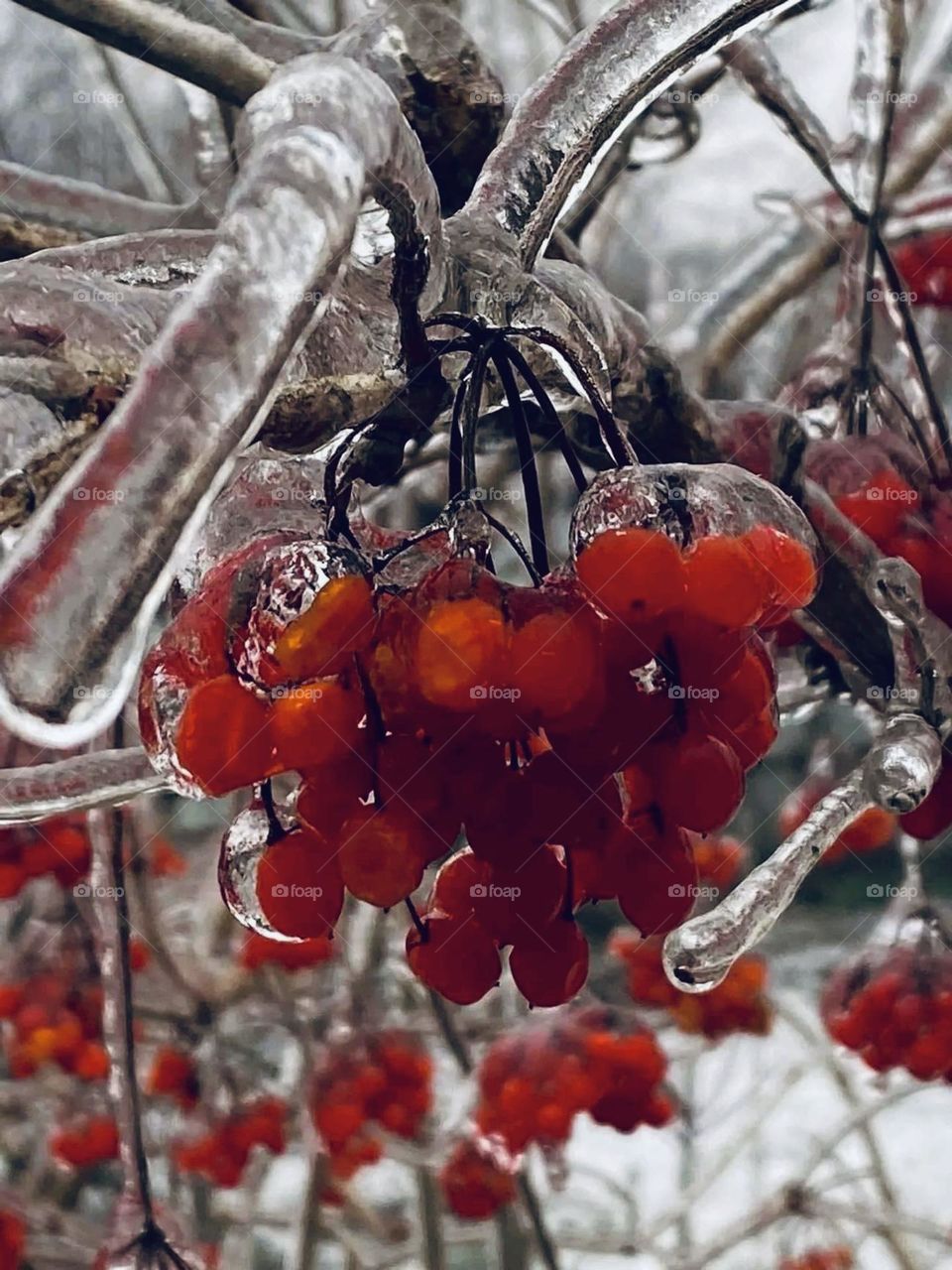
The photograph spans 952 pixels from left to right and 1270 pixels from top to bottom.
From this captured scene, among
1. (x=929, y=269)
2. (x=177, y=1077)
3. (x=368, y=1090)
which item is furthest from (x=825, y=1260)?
(x=929, y=269)

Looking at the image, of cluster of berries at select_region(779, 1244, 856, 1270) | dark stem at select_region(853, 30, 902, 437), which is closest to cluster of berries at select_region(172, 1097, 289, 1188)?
cluster of berries at select_region(779, 1244, 856, 1270)

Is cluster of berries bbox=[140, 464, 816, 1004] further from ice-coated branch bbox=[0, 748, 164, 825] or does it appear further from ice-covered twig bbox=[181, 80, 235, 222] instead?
ice-covered twig bbox=[181, 80, 235, 222]

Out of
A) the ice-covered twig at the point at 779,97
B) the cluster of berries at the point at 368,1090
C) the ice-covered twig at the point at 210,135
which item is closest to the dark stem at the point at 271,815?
the ice-covered twig at the point at 779,97

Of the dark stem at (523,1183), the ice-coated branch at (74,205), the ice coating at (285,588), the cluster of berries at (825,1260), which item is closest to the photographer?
the ice coating at (285,588)

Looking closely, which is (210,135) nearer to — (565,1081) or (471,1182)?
(565,1081)

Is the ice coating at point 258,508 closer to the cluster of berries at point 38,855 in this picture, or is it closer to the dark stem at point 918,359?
the dark stem at point 918,359

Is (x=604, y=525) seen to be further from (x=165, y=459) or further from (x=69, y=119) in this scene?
(x=69, y=119)
